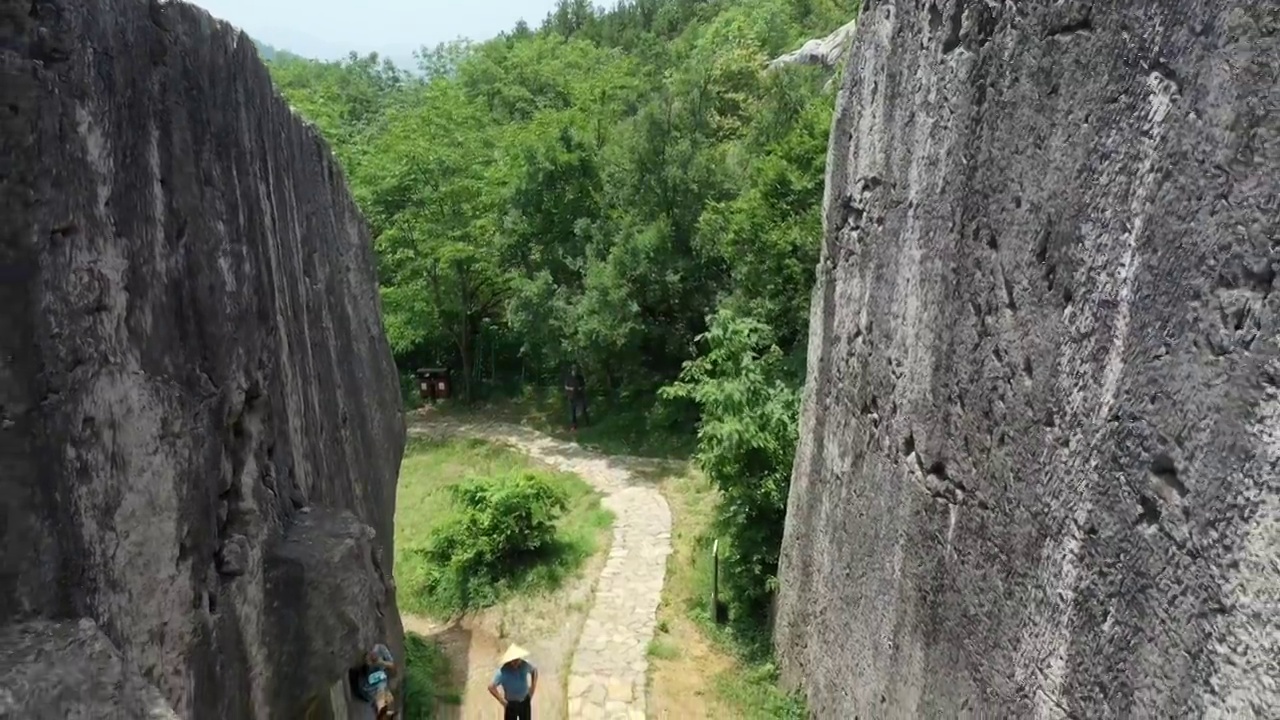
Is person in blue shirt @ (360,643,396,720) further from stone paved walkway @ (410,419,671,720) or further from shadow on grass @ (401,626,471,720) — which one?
stone paved walkway @ (410,419,671,720)

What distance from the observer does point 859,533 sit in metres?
7.22

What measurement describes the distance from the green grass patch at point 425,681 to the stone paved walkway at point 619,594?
1.39 metres

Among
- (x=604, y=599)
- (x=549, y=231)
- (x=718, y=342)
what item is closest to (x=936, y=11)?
(x=718, y=342)

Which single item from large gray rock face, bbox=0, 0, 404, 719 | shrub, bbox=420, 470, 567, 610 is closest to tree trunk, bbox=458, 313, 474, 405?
shrub, bbox=420, 470, 567, 610

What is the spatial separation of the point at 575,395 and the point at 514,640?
9.10 m

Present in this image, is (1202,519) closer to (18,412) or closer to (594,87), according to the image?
(18,412)

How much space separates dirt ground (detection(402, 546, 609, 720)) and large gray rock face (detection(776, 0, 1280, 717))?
383 cm

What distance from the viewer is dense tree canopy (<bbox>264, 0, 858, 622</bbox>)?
13.1 metres

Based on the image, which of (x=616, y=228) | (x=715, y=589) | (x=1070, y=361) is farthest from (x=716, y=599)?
(x=616, y=228)

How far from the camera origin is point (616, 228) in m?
18.1

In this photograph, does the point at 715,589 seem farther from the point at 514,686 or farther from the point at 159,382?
the point at 159,382

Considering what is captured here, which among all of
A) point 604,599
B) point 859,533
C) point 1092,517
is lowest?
point 604,599

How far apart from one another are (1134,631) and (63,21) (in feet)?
16.2

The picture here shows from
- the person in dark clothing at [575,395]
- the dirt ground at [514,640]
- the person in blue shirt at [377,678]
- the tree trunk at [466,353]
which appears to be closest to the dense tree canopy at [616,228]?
the tree trunk at [466,353]
